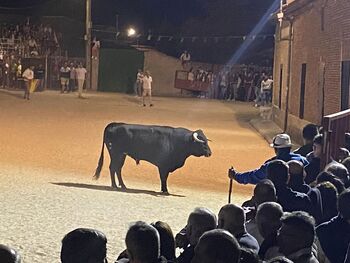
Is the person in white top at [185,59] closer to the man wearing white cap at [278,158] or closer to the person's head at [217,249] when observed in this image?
the man wearing white cap at [278,158]

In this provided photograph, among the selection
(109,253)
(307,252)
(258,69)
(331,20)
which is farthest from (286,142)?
(258,69)

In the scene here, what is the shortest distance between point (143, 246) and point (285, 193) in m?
2.63

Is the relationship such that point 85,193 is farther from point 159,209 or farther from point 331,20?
point 331,20

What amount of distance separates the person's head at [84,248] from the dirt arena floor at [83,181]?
150 inches

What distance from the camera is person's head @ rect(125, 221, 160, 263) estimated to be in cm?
430

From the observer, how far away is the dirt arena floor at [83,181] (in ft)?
31.6

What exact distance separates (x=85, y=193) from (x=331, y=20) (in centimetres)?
993

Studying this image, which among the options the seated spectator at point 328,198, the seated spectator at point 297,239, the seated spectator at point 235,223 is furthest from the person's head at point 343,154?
the seated spectator at point 297,239

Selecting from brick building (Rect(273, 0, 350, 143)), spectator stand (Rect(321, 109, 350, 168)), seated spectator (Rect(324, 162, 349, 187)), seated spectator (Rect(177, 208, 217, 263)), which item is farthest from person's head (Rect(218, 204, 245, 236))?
brick building (Rect(273, 0, 350, 143))

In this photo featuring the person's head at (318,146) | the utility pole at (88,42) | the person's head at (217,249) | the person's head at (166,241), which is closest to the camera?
the person's head at (217,249)

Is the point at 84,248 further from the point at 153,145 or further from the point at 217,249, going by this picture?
the point at 153,145

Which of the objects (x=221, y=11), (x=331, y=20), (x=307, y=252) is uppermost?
(x=221, y=11)

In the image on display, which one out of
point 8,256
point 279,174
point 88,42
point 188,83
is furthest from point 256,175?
point 88,42

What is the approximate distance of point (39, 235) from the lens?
907 centimetres
